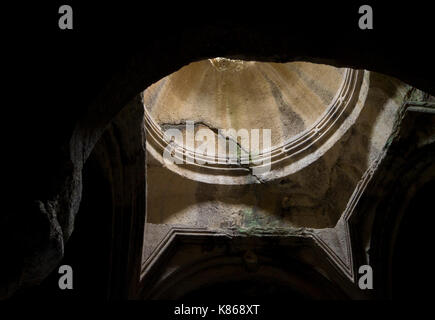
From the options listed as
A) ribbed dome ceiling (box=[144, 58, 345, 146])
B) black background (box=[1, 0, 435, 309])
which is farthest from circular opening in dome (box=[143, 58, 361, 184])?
black background (box=[1, 0, 435, 309])

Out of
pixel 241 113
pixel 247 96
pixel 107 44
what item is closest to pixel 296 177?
pixel 241 113

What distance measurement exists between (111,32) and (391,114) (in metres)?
4.82

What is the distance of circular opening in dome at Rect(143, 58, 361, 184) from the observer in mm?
7160

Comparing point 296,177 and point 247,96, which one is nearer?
point 296,177

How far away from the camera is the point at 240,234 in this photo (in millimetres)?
5543

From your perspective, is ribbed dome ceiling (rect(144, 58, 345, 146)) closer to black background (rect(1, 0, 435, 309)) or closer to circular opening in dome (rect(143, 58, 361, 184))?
circular opening in dome (rect(143, 58, 361, 184))

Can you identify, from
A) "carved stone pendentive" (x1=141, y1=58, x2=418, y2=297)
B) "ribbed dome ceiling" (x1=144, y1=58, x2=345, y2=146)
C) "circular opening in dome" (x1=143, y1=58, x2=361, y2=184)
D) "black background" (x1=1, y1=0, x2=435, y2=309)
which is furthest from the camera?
"ribbed dome ceiling" (x1=144, y1=58, x2=345, y2=146)

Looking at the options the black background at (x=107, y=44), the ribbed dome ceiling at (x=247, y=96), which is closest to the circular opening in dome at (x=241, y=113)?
the ribbed dome ceiling at (x=247, y=96)

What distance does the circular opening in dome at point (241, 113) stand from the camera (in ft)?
23.5

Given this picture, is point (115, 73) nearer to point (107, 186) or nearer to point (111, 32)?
point (111, 32)

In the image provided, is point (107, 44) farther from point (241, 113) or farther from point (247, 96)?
point (247, 96)

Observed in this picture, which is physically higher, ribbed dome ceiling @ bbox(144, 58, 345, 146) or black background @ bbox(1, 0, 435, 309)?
ribbed dome ceiling @ bbox(144, 58, 345, 146)

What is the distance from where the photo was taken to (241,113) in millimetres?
8531
